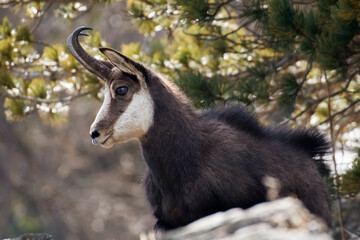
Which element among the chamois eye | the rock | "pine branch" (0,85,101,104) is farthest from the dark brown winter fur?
"pine branch" (0,85,101,104)

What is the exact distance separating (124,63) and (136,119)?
459 mm

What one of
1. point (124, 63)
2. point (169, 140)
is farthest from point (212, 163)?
point (124, 63)

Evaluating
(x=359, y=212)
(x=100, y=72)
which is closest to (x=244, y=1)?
(x=100, y=72)

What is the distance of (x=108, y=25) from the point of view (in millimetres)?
18703

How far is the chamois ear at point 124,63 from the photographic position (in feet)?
17.4

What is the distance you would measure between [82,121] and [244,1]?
500 inches

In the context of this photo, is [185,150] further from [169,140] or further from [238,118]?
[238,118]

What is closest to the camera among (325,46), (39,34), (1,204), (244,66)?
(325,46)

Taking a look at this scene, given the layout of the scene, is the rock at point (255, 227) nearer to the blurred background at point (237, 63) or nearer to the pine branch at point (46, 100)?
the blurred background at point (237, 63)

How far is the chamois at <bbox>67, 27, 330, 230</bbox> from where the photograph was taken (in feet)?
17.1

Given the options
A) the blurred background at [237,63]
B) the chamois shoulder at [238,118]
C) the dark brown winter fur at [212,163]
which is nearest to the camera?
the dark brown winter fur at [212,163]

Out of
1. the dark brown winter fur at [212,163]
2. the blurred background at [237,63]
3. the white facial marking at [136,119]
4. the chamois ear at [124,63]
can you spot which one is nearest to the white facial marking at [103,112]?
the white facial marking at [136,119]

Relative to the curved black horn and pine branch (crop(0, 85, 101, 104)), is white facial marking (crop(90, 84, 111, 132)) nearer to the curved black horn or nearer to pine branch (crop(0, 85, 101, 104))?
the curved black horn

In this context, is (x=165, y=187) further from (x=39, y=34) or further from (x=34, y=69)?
(x=39, y=34)
